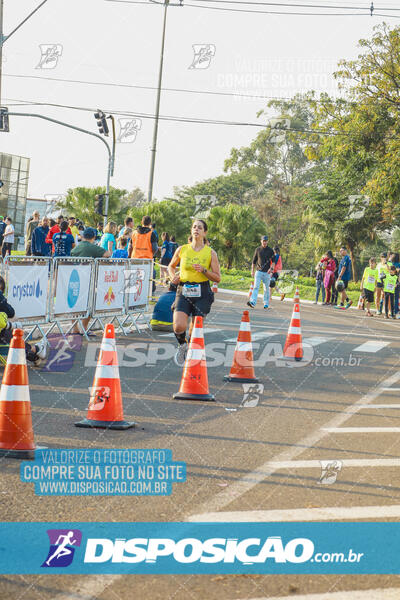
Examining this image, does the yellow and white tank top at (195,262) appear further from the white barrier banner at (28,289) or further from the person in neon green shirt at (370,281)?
the person in neon green shirt at (370,281)

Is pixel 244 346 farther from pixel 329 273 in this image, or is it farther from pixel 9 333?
pixel 329 273

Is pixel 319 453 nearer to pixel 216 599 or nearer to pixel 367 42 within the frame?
pixel 216 599

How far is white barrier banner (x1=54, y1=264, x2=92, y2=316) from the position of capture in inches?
492

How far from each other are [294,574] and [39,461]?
94.3 inches

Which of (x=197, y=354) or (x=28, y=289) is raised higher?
(x=28, y=289)

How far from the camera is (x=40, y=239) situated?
72.5 feet

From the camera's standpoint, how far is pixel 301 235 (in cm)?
6856

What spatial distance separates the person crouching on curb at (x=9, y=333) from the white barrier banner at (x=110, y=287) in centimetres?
317

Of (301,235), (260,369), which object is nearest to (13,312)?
(260,369)

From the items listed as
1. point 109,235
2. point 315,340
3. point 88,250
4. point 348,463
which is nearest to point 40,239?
point 109,235

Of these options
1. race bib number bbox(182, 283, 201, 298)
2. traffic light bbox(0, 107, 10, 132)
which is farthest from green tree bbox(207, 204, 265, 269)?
race bib number bbox(182, 283, 201, 298)

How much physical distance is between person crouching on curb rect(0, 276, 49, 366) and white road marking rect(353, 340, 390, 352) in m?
6.25

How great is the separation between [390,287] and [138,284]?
10691mm

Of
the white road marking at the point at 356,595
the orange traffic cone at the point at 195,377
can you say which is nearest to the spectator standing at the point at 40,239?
the orange traffic cone at the point at 195,377
